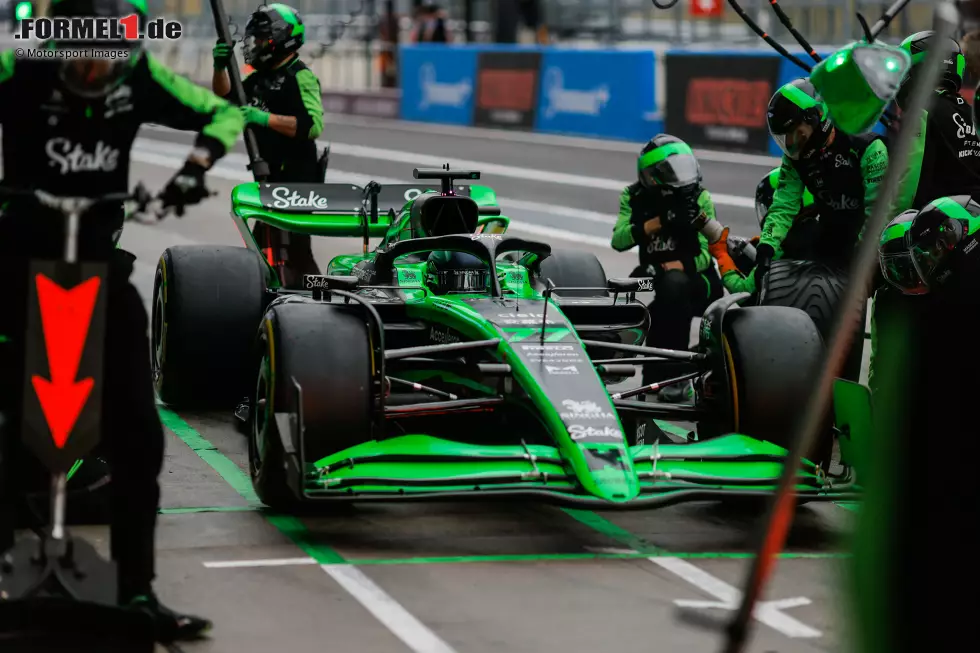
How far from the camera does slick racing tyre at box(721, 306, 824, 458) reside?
7.10 metres

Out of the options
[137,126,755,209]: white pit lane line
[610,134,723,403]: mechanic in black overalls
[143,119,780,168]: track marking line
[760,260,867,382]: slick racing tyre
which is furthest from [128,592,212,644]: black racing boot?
[143,119,780,168]: track marking line

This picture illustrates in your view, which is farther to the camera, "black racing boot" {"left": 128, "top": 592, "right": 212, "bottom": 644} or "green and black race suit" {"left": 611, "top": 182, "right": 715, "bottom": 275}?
"green and black race suit" {"left": 611, "top": 182, "right": 715, "bottom": 275}

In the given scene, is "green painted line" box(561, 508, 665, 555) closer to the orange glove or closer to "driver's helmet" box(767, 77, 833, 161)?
"driver's helmet" box(767, 77, 833, 161)

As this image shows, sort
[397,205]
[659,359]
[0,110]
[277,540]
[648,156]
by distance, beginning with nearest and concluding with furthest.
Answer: [0,110], [277,540], [659,359], [648,156], [397,205]

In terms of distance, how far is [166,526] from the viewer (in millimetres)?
7020

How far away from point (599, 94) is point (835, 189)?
60.7 feet

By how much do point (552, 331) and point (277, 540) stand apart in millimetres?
1360

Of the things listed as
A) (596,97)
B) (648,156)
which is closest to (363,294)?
(648,156)

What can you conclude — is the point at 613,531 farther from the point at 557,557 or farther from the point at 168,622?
the point at 168,622

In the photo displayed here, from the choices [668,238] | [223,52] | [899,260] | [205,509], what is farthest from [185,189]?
[223,52]

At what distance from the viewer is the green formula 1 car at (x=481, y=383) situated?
653 centimetres

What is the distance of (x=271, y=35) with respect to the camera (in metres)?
10.9

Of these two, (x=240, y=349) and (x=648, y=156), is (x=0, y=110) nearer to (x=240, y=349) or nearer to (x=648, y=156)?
(x=240, y=349)

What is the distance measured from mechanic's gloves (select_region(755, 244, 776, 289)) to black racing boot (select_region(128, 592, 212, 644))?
13.2 feet
